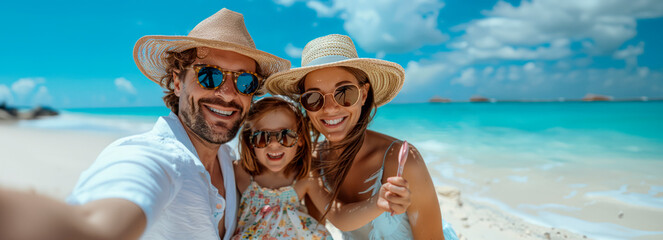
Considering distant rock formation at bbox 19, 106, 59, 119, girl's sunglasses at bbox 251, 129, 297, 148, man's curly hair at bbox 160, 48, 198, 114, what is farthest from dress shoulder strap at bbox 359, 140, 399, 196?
distant rock formation at bbox 19, 106, 59, 119

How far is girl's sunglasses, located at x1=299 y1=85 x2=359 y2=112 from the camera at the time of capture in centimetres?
272

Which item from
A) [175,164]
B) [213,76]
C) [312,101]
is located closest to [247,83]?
[213,76]

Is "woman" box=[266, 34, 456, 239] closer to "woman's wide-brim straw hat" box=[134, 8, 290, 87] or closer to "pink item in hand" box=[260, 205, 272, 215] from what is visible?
"woman's wide-brim straw hat" box=[134, 8, 290, 87]

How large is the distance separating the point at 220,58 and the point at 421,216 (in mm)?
2018

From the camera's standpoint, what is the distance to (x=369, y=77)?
3.07 metres

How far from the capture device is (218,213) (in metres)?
2.35

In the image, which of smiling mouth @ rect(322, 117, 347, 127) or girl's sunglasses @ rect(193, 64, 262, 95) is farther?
smiling mouth @ rect(322, 117, 347, 127)

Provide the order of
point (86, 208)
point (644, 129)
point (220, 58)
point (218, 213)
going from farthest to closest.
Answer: point (644, 129) → point (220, 58) → point (218, 213) → point (86, 208)

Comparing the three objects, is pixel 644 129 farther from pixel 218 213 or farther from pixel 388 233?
pixel 218 213

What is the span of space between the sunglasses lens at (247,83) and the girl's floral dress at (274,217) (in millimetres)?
941

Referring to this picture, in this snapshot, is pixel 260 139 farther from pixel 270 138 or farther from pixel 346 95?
pixel 346 95

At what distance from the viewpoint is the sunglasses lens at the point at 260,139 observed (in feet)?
9.91

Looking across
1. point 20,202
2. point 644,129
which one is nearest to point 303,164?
point 20,202

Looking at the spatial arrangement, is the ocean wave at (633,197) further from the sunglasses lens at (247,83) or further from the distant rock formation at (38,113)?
the distant rock formation at (38,113)
